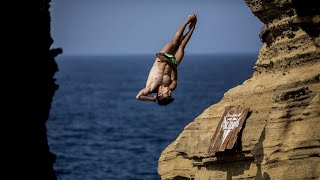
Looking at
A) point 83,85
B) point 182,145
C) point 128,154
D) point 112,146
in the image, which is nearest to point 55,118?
point 112,146

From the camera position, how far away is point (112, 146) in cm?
8412

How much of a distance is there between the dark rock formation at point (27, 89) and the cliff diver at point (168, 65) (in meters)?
16.5

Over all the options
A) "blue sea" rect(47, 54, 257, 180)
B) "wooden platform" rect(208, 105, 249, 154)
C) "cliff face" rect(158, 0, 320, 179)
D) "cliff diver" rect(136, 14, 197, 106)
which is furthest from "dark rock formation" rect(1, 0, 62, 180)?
"wooden platform" rect(208, 105, 249, 154)

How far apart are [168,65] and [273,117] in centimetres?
343

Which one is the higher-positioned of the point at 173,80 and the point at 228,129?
the point at 173,80

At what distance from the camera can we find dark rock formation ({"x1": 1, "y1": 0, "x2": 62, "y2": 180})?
126ft

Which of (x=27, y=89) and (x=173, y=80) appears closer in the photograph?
(x=173, y=80)

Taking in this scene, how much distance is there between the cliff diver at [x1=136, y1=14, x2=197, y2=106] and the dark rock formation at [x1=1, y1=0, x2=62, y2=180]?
54.0 ft

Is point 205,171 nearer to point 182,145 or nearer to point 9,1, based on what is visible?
point 182,145

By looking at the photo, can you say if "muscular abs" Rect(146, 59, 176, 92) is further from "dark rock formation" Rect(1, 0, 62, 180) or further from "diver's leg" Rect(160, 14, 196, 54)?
"dark rock formation" Rect(1, 0, 62, 180)

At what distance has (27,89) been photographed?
4031cm

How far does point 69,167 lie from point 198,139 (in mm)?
46761

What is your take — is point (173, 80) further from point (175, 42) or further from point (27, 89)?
point (27, 89)

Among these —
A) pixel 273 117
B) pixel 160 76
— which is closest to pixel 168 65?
pixel 160 76
